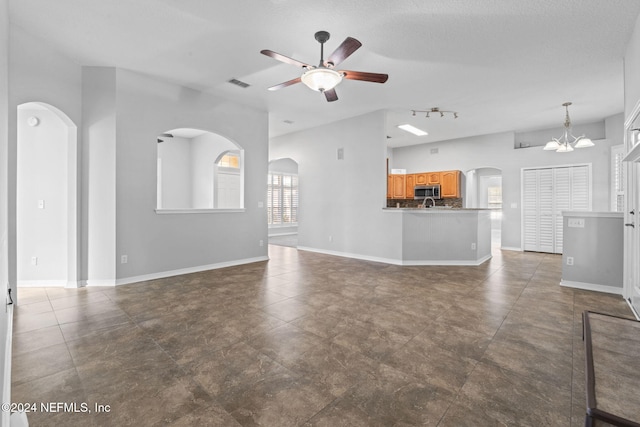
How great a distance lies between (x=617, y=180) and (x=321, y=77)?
7041 millimetres

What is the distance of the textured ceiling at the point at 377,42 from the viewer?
288 cm

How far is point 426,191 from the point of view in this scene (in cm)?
782

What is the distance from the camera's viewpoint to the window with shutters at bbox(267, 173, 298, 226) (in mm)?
10852

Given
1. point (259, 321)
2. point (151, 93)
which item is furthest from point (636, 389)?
point (151, 93)

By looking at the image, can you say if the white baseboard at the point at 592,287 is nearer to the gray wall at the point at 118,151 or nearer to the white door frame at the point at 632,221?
the white door frame at the point at 632,221

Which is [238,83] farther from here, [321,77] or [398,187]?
[398,187]

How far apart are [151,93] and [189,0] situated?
7.00 feet

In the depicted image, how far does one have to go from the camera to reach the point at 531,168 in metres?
7.37

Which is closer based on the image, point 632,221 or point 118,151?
point 632,221

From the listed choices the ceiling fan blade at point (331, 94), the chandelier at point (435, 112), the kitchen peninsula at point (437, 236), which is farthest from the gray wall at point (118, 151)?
the chandelier at point (435, 112)

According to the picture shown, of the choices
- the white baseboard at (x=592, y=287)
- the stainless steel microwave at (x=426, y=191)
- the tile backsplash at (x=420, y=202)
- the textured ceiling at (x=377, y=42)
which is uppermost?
the textured ceiling at (x=377, y=42)

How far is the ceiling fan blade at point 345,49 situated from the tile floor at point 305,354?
258 centimetres

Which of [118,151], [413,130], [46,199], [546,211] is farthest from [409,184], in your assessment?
[46,199]

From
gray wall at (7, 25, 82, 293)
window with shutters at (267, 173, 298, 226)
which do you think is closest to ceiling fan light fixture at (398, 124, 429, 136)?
window with shutters at (267, 173, 298, 226)
